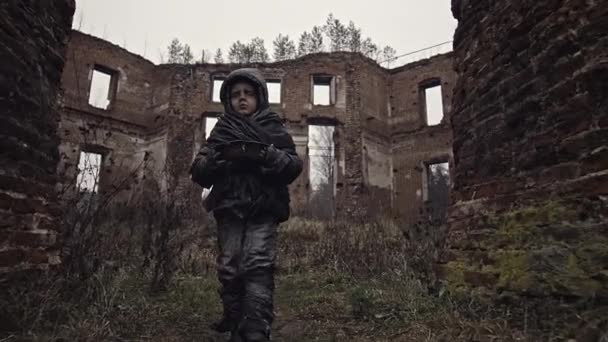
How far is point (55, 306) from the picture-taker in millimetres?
2742

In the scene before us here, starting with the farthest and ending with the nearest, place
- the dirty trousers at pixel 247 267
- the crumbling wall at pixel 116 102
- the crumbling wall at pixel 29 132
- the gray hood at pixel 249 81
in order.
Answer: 1. the crumbling wall at pixel 116 102
2. the gray hood at pixel 249 81
3. the crumbling wall at pixel 29 132
4. the dirty trousers at pixel 247 267

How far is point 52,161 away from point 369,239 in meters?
4.83

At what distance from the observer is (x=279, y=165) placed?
2725 mm

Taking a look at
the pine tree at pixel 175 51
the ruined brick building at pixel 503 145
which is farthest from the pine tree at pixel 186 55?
the ruined brick building at pixel 503 145

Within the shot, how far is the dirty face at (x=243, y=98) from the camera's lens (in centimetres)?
306

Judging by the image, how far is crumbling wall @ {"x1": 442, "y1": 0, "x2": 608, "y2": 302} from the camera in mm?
2492

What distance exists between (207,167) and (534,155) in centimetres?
247

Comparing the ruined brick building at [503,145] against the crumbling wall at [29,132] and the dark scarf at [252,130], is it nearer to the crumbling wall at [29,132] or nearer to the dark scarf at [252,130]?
the crumbling wall at [29,132]

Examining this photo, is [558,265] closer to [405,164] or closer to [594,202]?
[594,202]

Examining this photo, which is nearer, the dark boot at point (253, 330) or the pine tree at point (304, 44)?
the dark boot at point (253, 330)

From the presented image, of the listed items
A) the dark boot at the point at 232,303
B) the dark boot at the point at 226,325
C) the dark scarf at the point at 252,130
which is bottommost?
the dark boot at the point at 226,325

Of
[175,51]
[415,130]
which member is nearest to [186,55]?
[175,51]

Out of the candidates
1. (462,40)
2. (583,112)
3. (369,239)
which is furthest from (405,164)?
(583,112)

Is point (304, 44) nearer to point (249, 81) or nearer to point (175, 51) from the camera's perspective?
point (175, 51)
